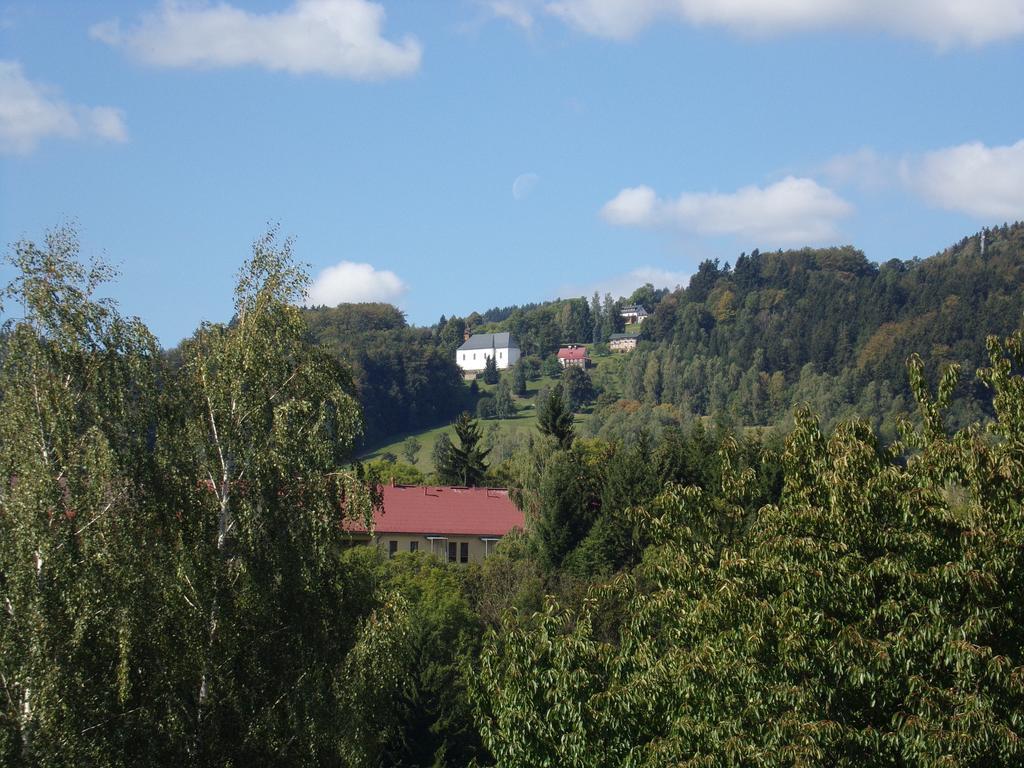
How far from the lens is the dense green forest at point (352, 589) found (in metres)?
13.4

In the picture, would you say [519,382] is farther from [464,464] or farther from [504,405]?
[464,464]

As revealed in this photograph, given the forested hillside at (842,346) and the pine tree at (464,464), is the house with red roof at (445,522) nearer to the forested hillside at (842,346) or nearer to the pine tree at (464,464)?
the pine tree at (464,464)

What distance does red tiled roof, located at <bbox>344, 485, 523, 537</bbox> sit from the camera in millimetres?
59688

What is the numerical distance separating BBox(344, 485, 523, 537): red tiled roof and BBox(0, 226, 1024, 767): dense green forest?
39.2 m

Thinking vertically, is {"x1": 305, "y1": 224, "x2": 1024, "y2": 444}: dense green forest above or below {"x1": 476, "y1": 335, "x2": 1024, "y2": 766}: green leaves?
above

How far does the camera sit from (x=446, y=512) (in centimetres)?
6147

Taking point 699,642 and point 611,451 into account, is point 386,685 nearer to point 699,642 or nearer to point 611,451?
point 699,642

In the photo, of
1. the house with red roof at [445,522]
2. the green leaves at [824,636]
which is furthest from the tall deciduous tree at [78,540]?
the house with red roof at [445,522]

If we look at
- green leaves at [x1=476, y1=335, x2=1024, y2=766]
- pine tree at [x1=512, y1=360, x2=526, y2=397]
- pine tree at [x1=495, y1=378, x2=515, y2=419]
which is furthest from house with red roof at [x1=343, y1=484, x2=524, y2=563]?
pine tree at [x1=512, y1=360, x2=526, y2=397]

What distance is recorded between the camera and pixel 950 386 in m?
15.6

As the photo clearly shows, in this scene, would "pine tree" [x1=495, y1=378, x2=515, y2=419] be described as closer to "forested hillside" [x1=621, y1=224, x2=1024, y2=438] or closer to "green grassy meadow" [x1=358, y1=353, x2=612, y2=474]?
Answer: "green grassy meadow" [x1=358, y1=353, x2=612, y2=474]

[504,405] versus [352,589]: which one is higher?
[504,405]

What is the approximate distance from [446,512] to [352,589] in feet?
139

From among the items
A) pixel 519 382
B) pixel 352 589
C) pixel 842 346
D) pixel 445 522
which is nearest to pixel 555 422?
pixel 445 522
